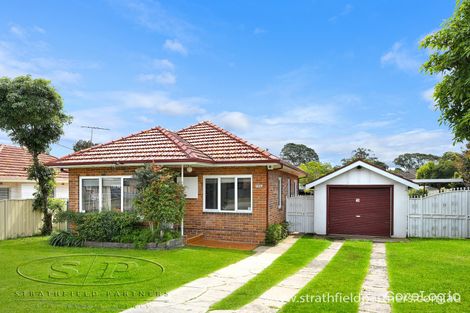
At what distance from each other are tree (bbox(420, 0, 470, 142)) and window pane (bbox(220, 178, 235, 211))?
8.51 metres

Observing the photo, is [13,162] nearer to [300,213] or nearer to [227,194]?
[227,194]

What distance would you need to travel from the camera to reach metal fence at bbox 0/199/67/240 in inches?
582

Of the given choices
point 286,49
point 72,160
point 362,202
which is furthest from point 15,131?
point 362,202

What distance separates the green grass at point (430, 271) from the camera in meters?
6.24

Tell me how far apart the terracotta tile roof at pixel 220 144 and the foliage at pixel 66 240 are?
564 cm

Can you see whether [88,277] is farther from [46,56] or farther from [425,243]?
[425,243]

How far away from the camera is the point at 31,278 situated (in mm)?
7980

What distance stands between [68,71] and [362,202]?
44.3ft

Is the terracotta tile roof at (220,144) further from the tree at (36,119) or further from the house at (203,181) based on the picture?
the tree at (36,119)

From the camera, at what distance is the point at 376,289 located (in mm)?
7266

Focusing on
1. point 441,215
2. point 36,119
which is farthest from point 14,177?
point 441,215

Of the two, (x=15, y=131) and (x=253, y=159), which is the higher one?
(x=15, y=131)

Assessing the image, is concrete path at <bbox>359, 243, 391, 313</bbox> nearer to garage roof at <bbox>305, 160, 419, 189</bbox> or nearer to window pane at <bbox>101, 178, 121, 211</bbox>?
garage roof at <bbox>305, 160, 419, 189</bbox>

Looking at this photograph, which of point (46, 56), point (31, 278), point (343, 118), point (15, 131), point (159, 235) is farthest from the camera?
point (343, 118)
